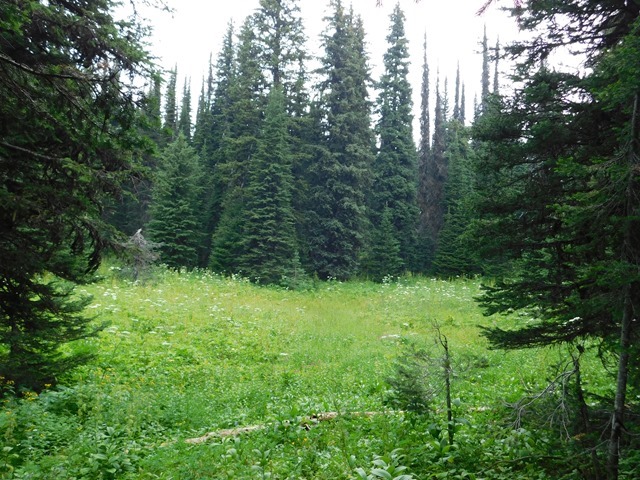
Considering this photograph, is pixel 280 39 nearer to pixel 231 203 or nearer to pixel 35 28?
pixel 231 203

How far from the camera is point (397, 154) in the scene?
109 ft

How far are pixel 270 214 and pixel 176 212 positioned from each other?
21.0 feet

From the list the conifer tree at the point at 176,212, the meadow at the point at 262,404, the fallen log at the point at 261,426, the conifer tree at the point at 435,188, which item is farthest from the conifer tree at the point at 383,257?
the fallen log at the point at 261,426

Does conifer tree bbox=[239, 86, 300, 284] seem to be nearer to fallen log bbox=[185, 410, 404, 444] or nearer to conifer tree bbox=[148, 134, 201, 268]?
conifer tree bbox=[148, 134, 201, 268]

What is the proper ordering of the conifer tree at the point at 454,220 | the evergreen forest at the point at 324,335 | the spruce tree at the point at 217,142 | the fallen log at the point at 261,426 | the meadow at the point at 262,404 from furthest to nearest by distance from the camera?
the spruce tree at the point at 217,142, the conifer tree at the point at 454,220, the fallen log at the point at 261,426, the meadow at the point at 262,404, the evergreen forest at the point at 324,335

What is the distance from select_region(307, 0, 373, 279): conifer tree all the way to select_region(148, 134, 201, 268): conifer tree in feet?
25.5

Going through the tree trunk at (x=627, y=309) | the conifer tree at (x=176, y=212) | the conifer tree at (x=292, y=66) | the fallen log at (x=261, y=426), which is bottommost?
the fallen log at (x=261, y=426)

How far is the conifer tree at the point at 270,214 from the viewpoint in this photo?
24922 mm

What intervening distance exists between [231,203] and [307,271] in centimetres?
667

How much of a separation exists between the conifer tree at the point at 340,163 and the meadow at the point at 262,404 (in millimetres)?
13173

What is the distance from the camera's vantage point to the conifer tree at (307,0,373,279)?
2844 cm

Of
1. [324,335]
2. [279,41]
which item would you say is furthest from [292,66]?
[324,335]

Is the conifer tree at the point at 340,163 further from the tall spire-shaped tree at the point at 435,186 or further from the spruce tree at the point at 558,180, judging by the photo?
the spruce tree at the point at 558,180

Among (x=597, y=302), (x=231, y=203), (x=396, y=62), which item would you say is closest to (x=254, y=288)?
(x=231, y=203)
